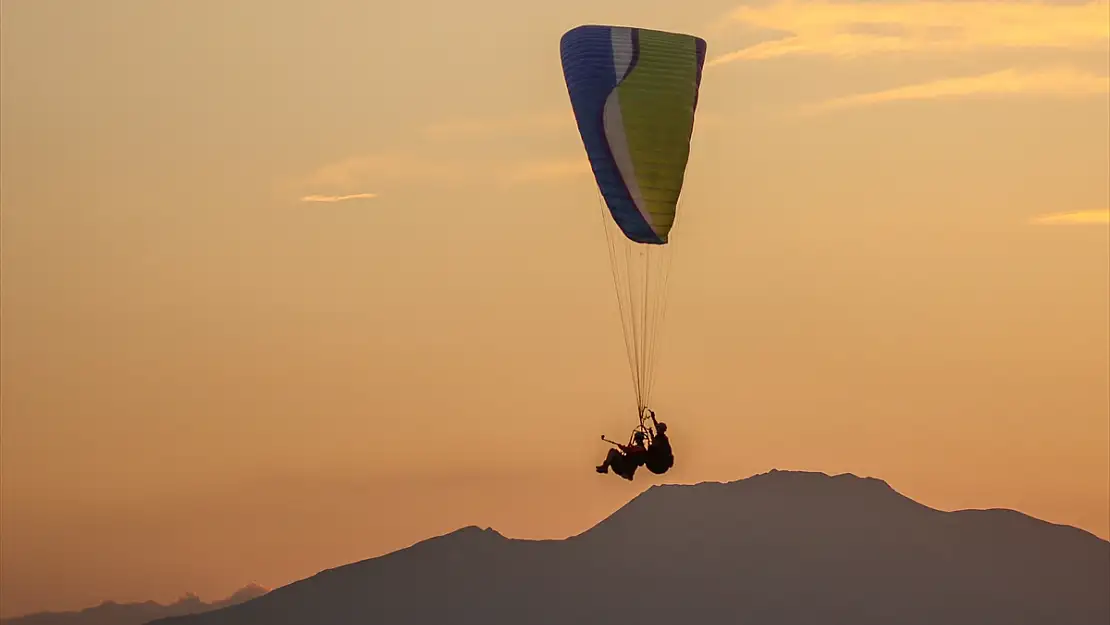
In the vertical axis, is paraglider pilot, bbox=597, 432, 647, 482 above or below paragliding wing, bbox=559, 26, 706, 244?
below

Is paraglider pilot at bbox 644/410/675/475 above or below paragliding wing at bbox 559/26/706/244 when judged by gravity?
below

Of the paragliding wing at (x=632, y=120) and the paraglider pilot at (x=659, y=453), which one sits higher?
the paragliding wing at (x=632, y=120)

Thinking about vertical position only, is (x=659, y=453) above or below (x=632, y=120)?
below

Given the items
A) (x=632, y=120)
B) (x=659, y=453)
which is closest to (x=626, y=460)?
(x=659, y=453)

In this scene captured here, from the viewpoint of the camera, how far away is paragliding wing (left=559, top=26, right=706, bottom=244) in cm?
4975

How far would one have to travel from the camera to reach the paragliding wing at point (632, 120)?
49750 millimetres

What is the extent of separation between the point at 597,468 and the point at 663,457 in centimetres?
158

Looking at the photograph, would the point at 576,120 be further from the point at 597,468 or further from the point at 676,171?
the point at 597,468

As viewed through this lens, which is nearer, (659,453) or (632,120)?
(659,453)

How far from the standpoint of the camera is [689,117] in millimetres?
50906

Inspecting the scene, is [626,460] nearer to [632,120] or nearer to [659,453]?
[659,453]

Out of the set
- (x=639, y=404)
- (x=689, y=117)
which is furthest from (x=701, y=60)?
(x=639, y=404)

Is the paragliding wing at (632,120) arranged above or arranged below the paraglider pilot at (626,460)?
above

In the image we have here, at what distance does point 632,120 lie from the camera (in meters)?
50.1
